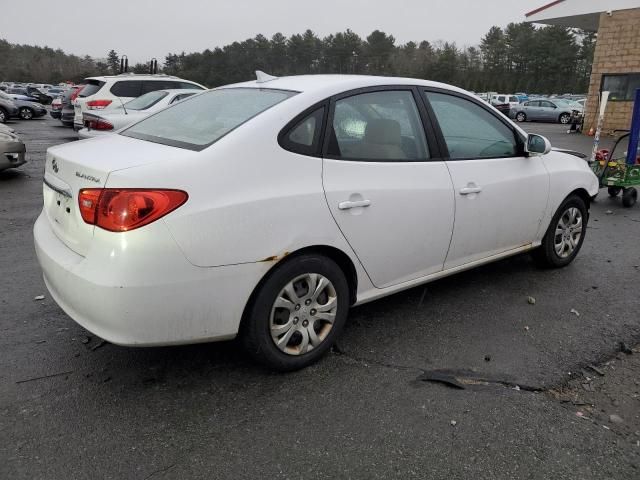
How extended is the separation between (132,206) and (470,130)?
2513mm

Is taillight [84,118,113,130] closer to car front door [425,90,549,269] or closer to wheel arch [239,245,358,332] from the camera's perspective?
car front door [425,90,549,269]

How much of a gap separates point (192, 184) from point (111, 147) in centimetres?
78

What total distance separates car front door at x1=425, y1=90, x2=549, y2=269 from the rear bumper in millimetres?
1685

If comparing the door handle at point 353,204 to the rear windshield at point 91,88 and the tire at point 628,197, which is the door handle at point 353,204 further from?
the rear windshield at point 91,88

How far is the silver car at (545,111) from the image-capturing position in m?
30.3

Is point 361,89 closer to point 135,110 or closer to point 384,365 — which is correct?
point 384,365

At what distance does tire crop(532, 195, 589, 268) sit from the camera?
4630 millimetres

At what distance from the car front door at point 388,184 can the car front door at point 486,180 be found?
0.50ft

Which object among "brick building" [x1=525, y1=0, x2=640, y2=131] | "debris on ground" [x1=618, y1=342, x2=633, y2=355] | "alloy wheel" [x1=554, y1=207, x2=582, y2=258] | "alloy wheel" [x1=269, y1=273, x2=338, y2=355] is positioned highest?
"brick building" [x1=525, y1=0, x2=640, y2=131]

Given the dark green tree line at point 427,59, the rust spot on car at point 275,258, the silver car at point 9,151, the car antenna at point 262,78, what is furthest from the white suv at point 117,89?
the dark green tree line at point 427,59

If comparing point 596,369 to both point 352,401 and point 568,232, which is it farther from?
point 568,232

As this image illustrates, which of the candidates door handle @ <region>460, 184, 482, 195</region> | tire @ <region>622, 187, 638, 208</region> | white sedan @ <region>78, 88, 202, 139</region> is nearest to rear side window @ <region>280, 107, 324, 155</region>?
door handle @ <region>460, 184, 482, 195</region>

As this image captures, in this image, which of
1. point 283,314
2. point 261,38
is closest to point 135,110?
point 283,314

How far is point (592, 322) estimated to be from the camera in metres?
3.79
